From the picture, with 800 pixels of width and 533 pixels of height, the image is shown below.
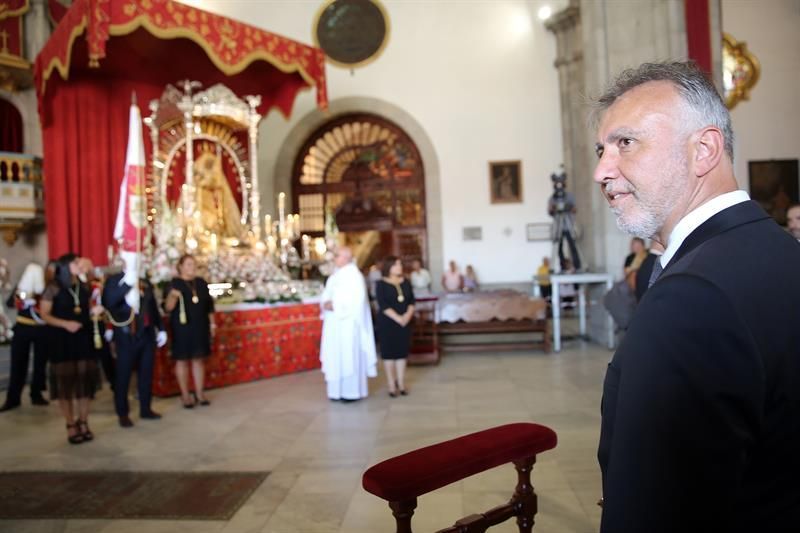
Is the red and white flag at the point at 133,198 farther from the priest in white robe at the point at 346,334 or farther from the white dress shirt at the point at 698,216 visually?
the white dress shirt at the point at 698,216

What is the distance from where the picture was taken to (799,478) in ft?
3.27

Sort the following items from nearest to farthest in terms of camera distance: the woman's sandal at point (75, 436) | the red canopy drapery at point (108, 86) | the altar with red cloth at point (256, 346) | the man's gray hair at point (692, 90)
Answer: the man's gray hair at point (692, 90)
the woman's sandal at point (75, 436)
the altar with red cloth at point (256, 346)
the red canopy drapery at point (108, 86)

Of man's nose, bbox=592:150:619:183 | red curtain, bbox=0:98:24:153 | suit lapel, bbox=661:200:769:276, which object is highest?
red curtain, bbox=0:98:24:153

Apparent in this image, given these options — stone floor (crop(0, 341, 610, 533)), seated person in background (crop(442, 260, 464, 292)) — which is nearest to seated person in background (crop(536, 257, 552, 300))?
seated person in background (crop(442, 260, 464, 292))

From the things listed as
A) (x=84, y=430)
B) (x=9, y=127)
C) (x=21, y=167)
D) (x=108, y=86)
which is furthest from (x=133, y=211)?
(x=9, y=127)

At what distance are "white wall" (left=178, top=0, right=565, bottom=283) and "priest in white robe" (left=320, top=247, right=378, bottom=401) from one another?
803cm

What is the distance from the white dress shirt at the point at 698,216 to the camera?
113 centimetres

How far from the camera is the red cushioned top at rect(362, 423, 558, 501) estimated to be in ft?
6.98

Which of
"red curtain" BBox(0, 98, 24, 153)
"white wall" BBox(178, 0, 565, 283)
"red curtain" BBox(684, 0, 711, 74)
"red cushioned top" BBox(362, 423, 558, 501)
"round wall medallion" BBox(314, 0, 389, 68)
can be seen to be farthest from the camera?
"round wall medallion" BBox(314, 0, 389, 68)

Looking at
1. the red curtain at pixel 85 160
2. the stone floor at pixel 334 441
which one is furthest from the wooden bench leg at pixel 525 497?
the red curtain at pixel 85 160

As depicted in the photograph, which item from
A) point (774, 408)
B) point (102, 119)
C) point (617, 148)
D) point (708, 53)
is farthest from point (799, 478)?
point (102, 119)

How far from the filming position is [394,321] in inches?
269

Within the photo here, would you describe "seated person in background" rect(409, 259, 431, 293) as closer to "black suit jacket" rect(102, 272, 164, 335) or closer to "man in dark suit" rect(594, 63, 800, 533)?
"black suit jacket" rect(102, 272, 164, 335)

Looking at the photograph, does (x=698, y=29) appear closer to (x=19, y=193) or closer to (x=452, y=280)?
(x=452, y=280)
